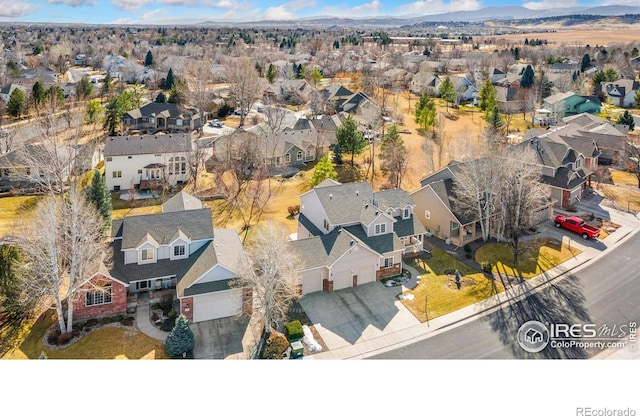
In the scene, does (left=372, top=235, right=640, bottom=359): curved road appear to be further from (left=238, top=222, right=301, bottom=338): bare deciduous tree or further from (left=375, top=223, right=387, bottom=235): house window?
(left=375, top=223, right=387, bottom=235): house window

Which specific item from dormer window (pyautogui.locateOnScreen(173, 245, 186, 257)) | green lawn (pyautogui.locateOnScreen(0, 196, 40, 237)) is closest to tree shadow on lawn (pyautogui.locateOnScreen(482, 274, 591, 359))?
dormer window (pyautogui.locateOnScreen(173, 245, 186, 257))

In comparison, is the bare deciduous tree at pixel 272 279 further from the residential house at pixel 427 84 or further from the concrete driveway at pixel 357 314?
the residential house at pixel 427 84

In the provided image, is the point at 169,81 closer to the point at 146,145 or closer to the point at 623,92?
the point at 146,145

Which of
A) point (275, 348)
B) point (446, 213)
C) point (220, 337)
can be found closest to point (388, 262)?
point (446, 213)

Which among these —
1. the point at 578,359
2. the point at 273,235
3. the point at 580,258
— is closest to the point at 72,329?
the point at 273,235

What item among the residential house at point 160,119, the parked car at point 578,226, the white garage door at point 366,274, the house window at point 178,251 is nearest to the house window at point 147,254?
the house window at point 178,251
